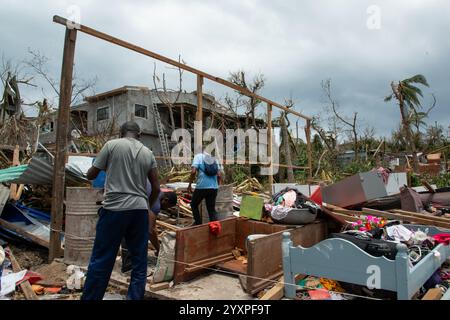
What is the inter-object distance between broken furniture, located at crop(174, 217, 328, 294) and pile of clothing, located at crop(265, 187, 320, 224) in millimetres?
121

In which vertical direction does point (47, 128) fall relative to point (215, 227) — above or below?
above

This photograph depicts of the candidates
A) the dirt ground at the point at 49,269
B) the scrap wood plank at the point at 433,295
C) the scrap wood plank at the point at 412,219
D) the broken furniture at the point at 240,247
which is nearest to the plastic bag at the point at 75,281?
the dirt ground at the point at 49,269

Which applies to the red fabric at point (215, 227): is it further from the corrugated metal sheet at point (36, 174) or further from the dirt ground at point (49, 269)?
the corrugated metal sheet at point (36, 174)

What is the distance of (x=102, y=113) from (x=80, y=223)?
20.4 m

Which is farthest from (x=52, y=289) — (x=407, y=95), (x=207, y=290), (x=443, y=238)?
(x=407, y=95)

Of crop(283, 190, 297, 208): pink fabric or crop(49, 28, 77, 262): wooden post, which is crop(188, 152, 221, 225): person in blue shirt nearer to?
crop(283, 190, 297, 208): pink fabric

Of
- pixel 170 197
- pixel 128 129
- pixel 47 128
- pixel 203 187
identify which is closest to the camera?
pixel 128 129

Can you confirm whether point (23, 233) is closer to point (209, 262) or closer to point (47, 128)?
point (209, 262)

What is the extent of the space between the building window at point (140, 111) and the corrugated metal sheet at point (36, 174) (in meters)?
17.4

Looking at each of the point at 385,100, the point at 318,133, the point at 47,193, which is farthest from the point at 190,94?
the point at 47,193

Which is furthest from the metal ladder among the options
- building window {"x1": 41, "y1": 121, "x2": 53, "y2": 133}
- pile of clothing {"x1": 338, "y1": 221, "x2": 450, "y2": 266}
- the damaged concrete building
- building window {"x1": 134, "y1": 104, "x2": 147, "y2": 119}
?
pile of clothing {"x1": 338, "y1": 221, "x2": 450, "y2": 266}

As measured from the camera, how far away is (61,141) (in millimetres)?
5039

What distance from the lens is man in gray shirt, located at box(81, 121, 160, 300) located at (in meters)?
3.37

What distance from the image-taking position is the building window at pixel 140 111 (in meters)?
23.0
